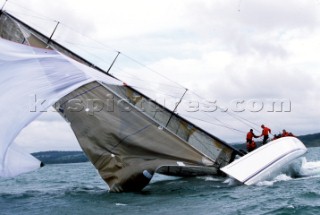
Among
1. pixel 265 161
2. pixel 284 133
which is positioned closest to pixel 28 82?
pixel 265 161

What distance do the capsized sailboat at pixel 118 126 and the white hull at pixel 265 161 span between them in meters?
0.85

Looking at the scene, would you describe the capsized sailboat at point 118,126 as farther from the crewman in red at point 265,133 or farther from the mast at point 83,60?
the crewman in red at point 265,133

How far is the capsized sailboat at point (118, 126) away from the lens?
12882mm

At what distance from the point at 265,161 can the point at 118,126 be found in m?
4.03

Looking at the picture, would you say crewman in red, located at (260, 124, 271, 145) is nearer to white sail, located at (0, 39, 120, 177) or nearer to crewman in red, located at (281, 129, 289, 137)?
crewman in red, located at (281, 129, 289, 137)

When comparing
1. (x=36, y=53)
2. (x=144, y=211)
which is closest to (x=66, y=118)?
(x=36, y=53)

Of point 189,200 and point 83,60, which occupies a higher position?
point 83,60

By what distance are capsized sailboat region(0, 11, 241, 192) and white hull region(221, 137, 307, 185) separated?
0.85m

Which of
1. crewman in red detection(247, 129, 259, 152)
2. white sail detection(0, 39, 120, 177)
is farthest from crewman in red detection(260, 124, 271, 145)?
white sail detection(0, 39, 120, 177)

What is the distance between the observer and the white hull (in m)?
13.2

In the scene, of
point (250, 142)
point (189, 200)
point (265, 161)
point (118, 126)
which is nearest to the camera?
point (189, 200)

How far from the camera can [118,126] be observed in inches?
542

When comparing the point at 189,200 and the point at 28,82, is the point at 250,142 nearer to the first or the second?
the point at 189,200

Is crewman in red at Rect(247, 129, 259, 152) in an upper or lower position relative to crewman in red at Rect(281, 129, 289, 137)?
lower
